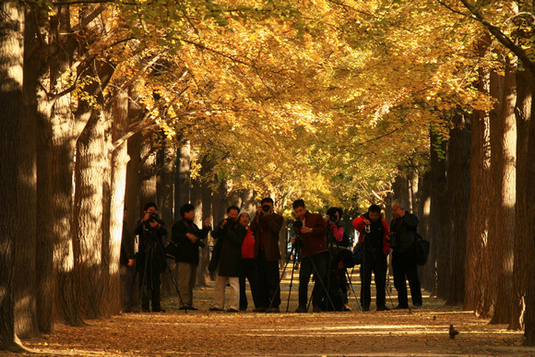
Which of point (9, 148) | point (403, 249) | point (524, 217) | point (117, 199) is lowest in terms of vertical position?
point (403, 249)

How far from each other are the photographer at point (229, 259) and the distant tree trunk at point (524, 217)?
7.41 meters

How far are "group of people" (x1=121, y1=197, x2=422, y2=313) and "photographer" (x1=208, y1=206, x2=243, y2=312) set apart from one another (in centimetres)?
2

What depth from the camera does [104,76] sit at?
14.5 meters

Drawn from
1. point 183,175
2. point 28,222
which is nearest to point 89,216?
point 28,222

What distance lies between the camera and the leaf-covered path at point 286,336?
10.4 m

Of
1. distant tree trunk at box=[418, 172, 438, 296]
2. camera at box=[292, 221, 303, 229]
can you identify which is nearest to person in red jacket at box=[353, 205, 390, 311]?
camera at box=[292, 221, 303, 229]

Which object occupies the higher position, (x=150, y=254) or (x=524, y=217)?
(x=524, y=217)

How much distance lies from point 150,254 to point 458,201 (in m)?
7.71

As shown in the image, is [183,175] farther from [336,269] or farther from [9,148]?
[9,148]

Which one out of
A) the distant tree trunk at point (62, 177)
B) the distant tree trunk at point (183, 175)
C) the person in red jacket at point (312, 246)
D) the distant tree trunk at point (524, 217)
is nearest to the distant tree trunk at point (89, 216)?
the distant tree trunk at point (62, 177)

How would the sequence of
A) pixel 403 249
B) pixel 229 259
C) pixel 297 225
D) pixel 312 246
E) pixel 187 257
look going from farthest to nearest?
pixel 187 257, pixel 229 259, pixel 403 249, pixel 312 246, pixel 297 225

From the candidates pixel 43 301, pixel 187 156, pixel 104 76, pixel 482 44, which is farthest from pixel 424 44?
pixel 187 156

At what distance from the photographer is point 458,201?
21.0m

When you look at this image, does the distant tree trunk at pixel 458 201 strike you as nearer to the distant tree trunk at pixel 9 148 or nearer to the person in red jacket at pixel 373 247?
the person in red jacket at pixel 373 247
